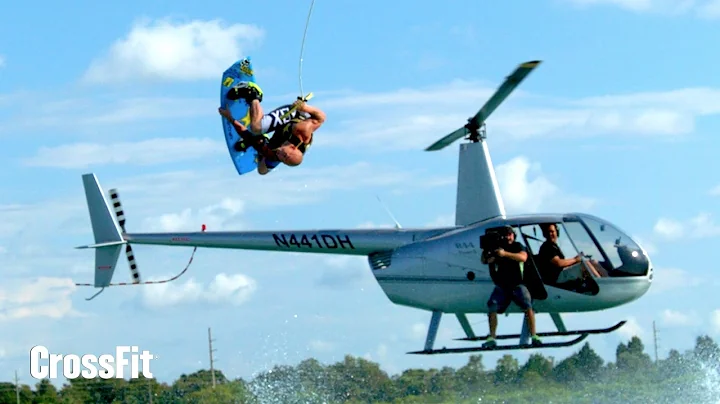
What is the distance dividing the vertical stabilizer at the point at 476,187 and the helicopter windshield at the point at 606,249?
135 centimetres

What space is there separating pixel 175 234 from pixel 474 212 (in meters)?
4.83

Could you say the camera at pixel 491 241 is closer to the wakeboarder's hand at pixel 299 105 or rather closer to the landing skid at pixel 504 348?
the landing skid at pixel 504 348

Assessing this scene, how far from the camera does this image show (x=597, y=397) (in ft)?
71.4

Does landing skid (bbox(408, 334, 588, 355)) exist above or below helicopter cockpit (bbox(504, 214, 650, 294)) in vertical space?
below

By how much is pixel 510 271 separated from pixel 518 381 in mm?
3942

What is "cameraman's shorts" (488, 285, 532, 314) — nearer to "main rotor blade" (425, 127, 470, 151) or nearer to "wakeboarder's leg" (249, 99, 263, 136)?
"main rotor blade" (425, 127, 470, 151)

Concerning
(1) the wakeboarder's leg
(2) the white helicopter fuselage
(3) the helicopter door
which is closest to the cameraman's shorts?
(2) the white helicopter fuselage

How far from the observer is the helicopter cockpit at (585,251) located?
61.0ft

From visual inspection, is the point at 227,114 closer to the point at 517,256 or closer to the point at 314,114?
the point at 314,114

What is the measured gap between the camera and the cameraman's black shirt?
731 inches

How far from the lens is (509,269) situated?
18.6m

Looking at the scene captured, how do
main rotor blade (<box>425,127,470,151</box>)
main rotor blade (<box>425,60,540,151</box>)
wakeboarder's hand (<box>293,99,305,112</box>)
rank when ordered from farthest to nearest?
main rotor blade (<box>425,127,470,151</box>)
wakeboarder's hand (<box>293,99,305,112</box>)
main rotor blade (<box>425,60,540,151</box>)

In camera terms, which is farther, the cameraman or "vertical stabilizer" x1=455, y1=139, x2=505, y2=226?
"vertical stabilizer" x1=455, y1=139, x2=505, y2=226

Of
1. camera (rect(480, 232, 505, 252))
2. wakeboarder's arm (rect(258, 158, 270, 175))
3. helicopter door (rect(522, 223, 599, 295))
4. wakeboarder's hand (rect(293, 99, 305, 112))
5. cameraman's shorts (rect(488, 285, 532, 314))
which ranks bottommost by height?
cameraman's shorts (rect(488, 285, 532, 314))
